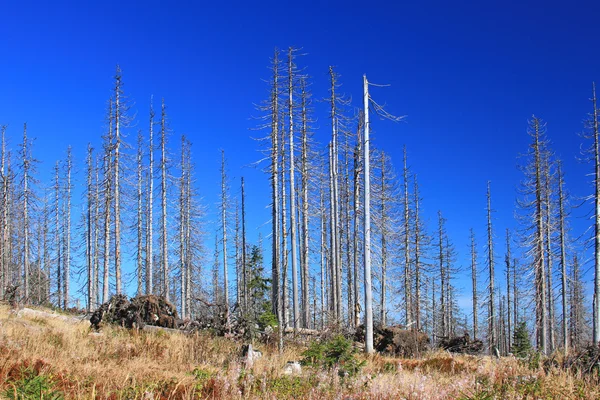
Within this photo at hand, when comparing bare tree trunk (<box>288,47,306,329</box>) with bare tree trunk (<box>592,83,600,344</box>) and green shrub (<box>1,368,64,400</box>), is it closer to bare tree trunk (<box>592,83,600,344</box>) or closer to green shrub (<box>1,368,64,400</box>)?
bare tree trunk (<box>592,83,600,344</box>)

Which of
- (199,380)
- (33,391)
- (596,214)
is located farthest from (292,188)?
(33,391)

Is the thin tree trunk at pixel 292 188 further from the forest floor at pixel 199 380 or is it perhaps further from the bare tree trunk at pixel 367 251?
the forest floor at pixel 199 380

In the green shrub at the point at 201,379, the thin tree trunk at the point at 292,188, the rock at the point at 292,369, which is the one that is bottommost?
the rock at the point at 292,369

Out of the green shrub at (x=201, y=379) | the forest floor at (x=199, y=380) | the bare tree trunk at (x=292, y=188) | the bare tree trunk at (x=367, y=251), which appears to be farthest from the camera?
the bare tree trunk at (x=292, y=188)

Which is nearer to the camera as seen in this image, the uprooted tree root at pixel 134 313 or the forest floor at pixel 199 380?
the forest floor at pixel 199 380

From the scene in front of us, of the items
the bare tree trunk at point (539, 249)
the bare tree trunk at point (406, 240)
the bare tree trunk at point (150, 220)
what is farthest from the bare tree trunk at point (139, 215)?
the bare tree trunk at point (539, 249)

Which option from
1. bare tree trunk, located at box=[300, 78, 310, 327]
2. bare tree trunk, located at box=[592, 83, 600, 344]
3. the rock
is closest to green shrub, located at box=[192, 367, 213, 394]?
the rock

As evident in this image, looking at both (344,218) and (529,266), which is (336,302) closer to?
(344,218)

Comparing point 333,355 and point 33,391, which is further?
point 333,355

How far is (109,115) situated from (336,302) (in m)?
17.6

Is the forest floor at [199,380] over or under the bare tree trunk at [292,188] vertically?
under

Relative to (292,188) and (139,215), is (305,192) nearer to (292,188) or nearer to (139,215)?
(292,188)

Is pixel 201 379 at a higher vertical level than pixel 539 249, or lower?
lower

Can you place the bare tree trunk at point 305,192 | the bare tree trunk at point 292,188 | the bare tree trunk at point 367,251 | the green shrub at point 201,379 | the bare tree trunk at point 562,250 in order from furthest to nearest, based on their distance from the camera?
the bare tree trunk at point 562,250 < the bare tree trunk at point 305,192 < the bare tree trunk at point 292,188 < the bare tree trunk at point 367,251 < the green shrub at point 201,379
